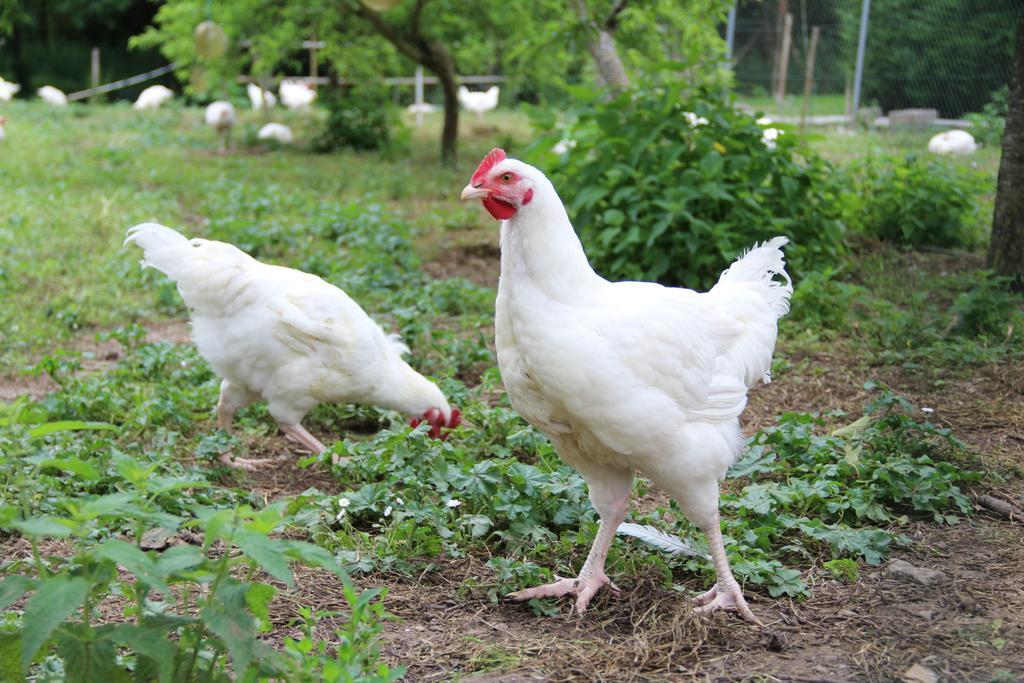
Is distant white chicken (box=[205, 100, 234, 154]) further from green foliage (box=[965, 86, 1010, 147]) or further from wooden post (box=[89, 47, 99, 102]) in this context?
green foliage (box=[965, 86, 1010, 147])

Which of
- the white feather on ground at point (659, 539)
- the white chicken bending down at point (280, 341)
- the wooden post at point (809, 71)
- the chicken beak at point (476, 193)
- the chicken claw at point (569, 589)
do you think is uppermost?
the wooden post at point (809, 71)

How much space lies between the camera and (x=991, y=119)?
9914mm

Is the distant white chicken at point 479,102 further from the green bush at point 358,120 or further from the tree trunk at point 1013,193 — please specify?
the tree trunk at point 1013,193

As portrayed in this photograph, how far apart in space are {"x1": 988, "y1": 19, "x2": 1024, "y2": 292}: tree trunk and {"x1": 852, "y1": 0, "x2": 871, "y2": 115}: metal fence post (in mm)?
7336

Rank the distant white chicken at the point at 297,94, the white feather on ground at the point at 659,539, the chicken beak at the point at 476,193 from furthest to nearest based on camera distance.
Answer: the distant white chicken at the point at 297,94, the white feather on ground at the point at 659,539, the chicken beak at the point at 476,193

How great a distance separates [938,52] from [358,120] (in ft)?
29.7

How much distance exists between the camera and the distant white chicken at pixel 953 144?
10.1m

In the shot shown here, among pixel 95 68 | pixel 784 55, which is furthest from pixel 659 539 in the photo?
pixel 95 68

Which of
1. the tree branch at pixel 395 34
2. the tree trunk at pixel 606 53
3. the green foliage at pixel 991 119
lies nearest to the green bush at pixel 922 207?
the green foliage at pixel 991 119

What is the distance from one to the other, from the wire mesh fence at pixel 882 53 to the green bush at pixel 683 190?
2079mm

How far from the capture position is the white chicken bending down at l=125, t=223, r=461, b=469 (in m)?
5.05

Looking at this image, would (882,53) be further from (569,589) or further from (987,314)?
(569,589)

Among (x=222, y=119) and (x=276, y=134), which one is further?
(x=276, y=134)

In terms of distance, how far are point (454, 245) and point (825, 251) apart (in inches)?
140
